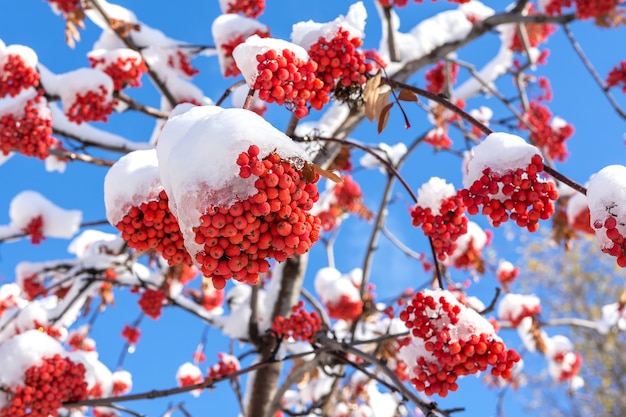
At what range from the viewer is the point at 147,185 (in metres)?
1.78

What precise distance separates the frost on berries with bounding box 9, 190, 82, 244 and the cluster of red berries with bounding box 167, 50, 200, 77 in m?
Result: 1.68

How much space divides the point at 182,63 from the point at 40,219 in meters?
1.98

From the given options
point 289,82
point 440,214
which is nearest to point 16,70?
point 289,82

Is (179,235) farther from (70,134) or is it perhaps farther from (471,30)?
(471,30)

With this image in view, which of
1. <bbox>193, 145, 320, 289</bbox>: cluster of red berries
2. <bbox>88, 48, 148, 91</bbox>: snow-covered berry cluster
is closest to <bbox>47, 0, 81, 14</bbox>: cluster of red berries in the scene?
<bbox>88, 48, 148, 91</bbox>: snow-covered berry cluster

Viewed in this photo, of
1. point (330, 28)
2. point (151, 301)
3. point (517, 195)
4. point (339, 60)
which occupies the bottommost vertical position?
point (517, 195)

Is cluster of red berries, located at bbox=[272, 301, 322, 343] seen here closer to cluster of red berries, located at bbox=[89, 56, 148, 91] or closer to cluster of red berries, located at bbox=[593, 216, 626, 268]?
cluster of red berries, located at bbox=[593, 216, 626, 268]

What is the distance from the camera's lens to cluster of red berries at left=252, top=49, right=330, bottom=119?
1.86 m

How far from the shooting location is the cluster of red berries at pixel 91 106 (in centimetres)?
363

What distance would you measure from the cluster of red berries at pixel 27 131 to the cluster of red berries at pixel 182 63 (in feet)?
5.99

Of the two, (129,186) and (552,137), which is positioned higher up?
(552,137)

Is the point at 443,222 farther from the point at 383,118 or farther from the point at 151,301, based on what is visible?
the point at 151,301

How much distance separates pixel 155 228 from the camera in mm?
1813

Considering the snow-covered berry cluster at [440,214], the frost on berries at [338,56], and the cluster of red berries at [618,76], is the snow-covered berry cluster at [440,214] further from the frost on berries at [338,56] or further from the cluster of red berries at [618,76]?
the cluster of red berries at [618,76]
